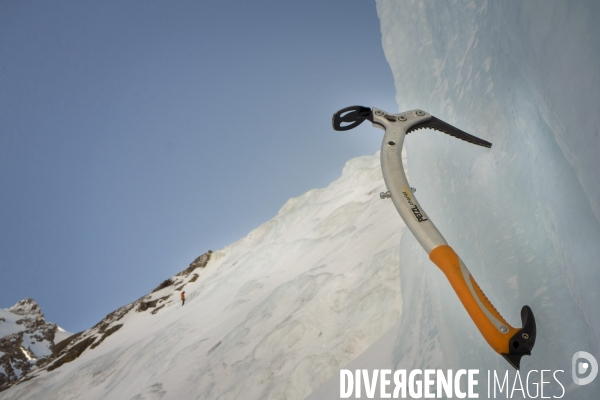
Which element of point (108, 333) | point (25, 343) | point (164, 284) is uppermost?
point (25, 343)

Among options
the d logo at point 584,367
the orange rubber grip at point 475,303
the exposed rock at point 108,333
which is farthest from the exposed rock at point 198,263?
the d logo at point 584,367

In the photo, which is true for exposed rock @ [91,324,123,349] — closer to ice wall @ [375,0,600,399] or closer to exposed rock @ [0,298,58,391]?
ice wall @ [375,0,600,399]

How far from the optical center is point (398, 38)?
6.93m

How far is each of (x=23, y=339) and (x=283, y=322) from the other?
2824 inches

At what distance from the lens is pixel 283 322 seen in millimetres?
9805

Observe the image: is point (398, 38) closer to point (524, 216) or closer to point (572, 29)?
point (524, 216)

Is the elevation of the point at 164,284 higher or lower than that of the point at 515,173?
higher

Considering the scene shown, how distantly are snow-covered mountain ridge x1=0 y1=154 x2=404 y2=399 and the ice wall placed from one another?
2548 mm

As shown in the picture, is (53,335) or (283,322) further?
(53,335)

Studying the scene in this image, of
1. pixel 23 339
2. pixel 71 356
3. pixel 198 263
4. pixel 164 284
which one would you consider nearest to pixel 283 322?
pixel 71 356

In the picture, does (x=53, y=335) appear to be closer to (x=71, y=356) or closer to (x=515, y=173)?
(x=71, y=356)

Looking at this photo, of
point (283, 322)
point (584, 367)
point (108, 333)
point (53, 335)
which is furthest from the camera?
point (53, 335)

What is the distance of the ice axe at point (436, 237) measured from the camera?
237cm

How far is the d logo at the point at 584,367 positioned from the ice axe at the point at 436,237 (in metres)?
0.28
